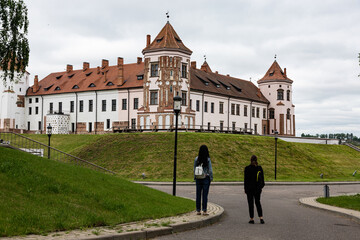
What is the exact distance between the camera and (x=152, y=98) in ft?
188

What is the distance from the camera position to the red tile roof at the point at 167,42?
5622 centimetres

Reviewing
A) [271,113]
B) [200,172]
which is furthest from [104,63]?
[200,172]

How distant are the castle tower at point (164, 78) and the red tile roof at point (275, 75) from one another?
26.8 metres

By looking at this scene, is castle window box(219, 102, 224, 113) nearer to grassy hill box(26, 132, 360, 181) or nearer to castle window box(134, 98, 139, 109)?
castle window box(134, 98, 139, 109)

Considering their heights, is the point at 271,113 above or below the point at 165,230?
above

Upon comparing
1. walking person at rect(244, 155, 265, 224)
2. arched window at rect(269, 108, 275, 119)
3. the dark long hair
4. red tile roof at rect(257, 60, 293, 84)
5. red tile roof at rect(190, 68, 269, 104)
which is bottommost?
walking person at rect(244, 155, 265, 224)

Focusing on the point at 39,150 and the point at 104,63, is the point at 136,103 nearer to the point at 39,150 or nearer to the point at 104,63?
the point at 104,63

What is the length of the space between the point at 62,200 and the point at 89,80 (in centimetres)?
6381

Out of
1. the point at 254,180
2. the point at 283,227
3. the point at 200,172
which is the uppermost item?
the point at 200,172

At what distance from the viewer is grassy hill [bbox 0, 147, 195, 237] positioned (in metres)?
9.23

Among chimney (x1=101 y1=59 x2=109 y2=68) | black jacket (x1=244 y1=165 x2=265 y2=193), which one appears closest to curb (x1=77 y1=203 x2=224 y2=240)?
black jacket (x1=244 y1=165 x2=265 y2=193)

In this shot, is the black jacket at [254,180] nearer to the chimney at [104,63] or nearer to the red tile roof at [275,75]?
the chimney at [104,63]

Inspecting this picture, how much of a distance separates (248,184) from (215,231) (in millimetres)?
2106

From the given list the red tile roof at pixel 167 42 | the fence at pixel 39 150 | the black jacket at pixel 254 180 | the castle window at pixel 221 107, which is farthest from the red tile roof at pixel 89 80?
the black jacket at pixel 254 180
